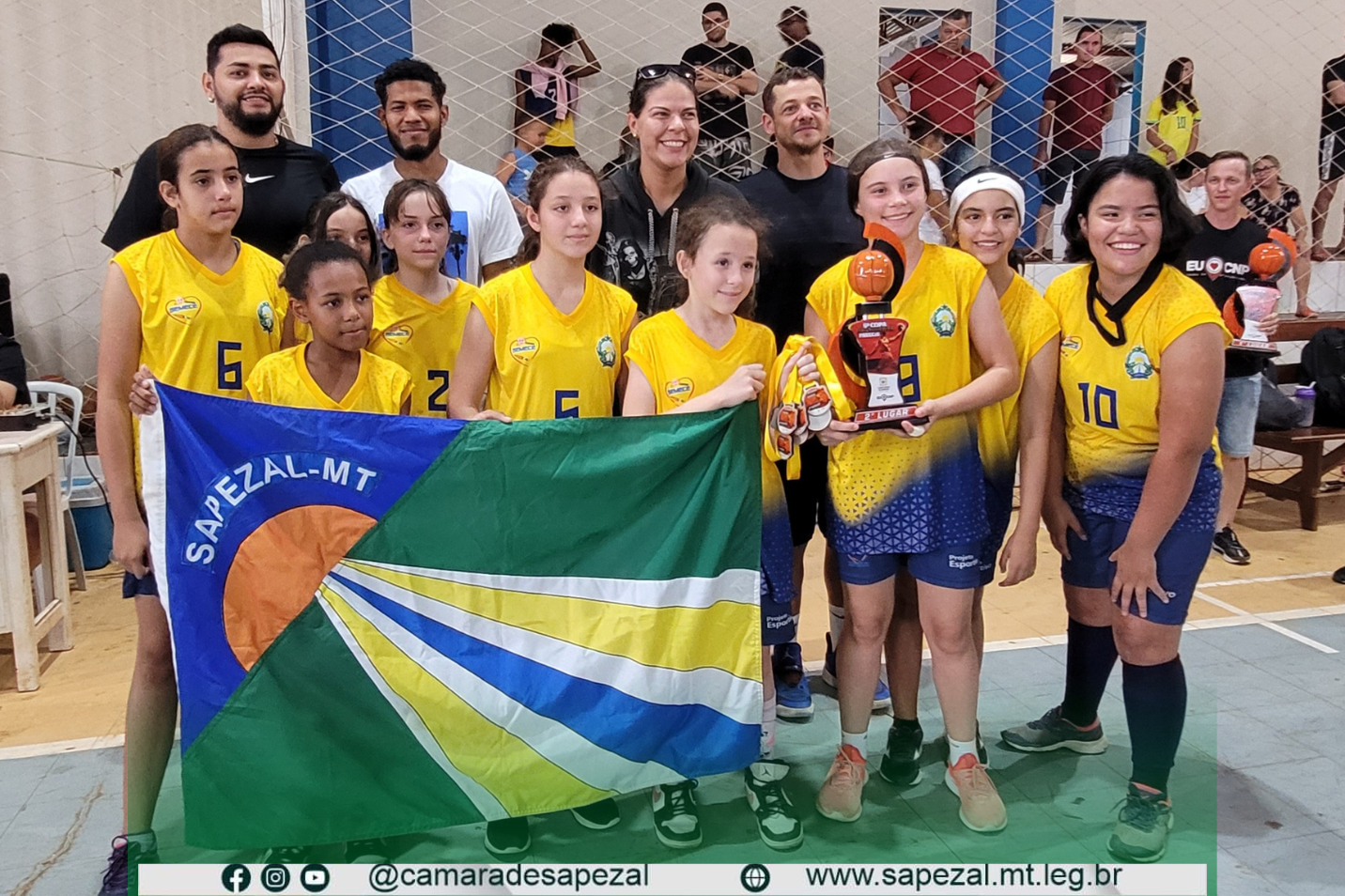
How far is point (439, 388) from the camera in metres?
2.40

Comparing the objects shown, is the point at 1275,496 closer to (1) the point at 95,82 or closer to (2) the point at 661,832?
(2) the point at 661,832

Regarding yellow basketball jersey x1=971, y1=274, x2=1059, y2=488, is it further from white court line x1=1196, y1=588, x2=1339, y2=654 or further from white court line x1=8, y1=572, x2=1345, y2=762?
white court line x1=1196, y1=588, x2=1339, y2=654

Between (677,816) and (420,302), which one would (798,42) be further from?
(677,816)

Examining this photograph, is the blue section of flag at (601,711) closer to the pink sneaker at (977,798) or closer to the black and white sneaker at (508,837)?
the black and white sneaker at (508,837)

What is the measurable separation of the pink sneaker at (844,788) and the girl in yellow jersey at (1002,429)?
18cm

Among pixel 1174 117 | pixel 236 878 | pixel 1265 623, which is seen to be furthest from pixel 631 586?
pixel 1174 117

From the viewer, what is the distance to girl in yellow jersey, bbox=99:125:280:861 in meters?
2.05

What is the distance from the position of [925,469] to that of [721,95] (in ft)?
13.5

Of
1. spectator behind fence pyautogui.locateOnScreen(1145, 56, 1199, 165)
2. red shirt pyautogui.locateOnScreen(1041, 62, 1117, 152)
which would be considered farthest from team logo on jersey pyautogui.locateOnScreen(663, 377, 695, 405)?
spectator behind fence pyautogui.locateOnScreen(1145, 56, 1199, 165)

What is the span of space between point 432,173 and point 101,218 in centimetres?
350

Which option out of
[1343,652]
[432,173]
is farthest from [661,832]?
[1343,652]

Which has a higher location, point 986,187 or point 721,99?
point 721,99

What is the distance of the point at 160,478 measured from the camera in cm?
194

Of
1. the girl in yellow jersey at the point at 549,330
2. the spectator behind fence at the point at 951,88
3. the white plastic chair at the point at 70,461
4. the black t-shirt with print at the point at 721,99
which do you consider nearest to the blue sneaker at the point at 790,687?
the girl in yellow jersey at the point at 549,330
